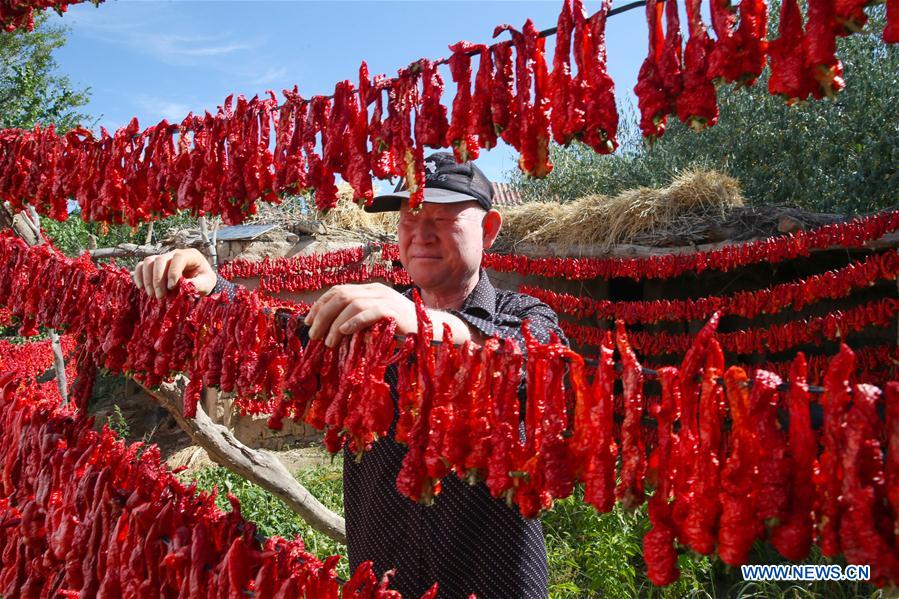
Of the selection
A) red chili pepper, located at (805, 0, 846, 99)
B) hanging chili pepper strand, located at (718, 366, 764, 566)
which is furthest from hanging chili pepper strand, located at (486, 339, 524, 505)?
red chili pepper, located at (805, 0, 846, 99)

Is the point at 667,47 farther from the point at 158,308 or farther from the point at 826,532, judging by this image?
the point at 158,308

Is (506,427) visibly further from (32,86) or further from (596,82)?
(32,86)

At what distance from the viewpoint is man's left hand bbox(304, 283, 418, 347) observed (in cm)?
160

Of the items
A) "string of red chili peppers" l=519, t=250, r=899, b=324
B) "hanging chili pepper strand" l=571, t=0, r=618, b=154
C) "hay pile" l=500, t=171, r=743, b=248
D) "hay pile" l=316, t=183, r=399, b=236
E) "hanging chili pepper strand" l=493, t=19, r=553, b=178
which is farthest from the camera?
"hay pile" l=316, t=183, r=399, b=236

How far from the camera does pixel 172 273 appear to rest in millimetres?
2197

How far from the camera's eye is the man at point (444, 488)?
2346 mm

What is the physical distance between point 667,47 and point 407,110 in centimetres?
80

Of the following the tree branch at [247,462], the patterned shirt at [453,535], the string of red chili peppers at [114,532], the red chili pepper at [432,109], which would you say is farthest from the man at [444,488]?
the tree branch at [247,462]

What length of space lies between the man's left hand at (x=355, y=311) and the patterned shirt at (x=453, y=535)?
71 cm

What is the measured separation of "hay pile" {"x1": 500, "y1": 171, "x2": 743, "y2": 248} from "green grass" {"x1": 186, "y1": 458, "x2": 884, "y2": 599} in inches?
149

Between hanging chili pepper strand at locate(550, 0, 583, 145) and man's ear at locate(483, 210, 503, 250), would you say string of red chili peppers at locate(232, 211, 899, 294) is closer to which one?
man's ear at locate(483, 210, 503, 250)

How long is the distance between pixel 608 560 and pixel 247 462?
320 centimetres

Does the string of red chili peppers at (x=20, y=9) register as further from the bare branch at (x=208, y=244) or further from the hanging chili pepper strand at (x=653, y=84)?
the bare branch at (x=208, y=244)

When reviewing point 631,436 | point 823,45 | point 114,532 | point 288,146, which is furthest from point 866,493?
point 114,532
